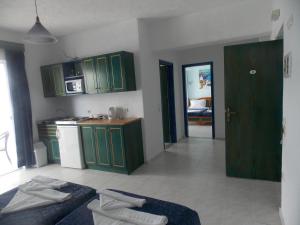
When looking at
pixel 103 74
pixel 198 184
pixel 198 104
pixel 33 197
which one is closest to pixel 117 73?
pixel 103 74

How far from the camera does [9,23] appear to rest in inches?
139

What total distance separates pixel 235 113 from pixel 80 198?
A: 2314mm

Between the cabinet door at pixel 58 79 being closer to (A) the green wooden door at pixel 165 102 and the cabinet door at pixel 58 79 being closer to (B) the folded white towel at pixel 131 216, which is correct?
(A) the green wooden door at pixel 165 102

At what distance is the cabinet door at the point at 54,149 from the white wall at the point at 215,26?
282 centimetres

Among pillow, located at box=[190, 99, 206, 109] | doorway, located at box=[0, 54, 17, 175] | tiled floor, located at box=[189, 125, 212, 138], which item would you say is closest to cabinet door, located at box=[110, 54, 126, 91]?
doorway, located at box=[0, 54, 17, 175]

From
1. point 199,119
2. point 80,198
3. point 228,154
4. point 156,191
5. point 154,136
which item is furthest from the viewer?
point 199,119

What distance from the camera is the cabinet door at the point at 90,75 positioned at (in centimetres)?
392

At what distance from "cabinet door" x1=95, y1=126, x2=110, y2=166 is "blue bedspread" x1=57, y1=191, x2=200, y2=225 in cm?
197

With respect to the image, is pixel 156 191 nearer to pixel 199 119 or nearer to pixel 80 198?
pixel 80 198

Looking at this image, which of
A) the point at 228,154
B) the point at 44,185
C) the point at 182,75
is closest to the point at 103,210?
the point at 44,185

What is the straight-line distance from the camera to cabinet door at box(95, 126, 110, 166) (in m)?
3.64

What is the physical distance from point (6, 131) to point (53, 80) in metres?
1.35

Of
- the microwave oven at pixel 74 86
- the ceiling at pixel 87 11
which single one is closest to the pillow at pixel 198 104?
the ceiling at pixel 87 11

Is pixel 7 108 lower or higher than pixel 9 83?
lower
